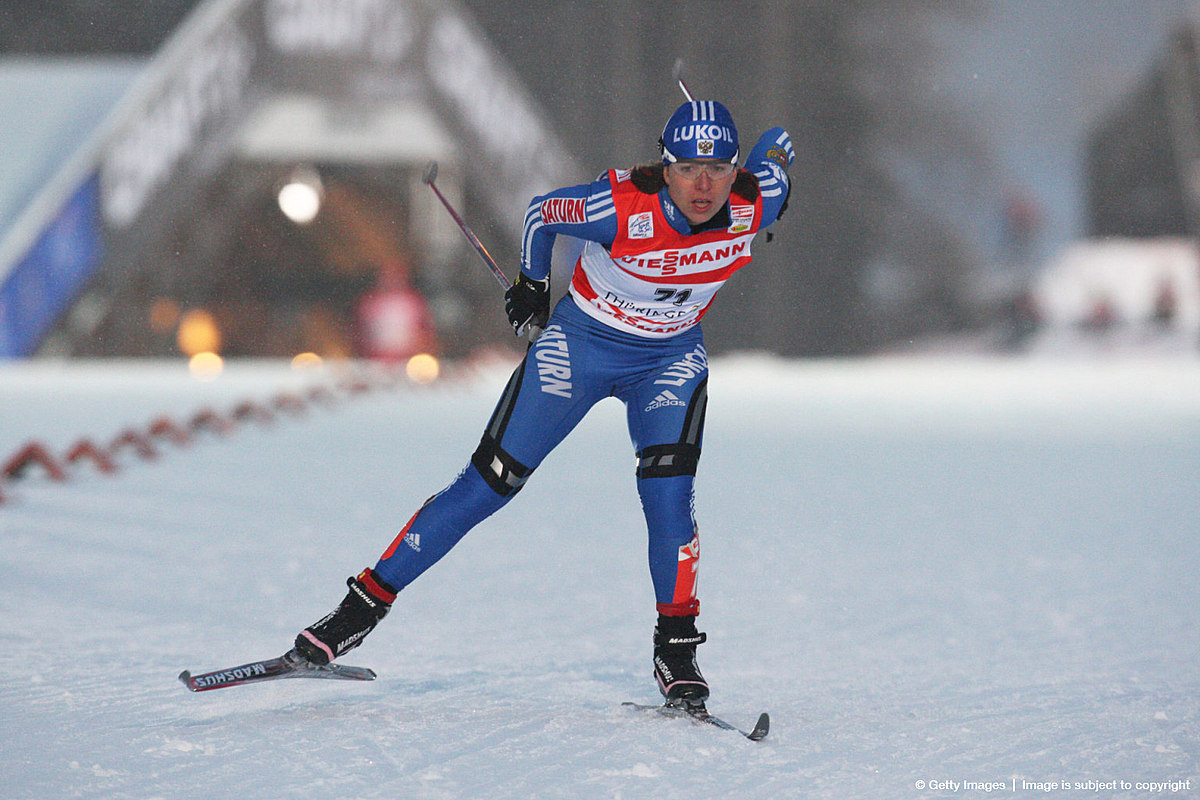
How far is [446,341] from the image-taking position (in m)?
20.4

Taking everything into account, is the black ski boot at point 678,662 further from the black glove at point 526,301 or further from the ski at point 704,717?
the black glove at point 526,301

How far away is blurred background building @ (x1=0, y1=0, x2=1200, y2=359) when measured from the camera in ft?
60.0

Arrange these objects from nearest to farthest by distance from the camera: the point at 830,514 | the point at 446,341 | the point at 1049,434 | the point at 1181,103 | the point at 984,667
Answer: the point at 984,667, the point at 830,514, the point at 1049,434, the point at 446,341, the point at 1181,103

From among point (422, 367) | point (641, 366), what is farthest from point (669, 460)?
point (422, 367)

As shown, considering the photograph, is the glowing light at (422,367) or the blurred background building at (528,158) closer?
the glowing light at (422,367)

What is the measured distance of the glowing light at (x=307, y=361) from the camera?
20.0m

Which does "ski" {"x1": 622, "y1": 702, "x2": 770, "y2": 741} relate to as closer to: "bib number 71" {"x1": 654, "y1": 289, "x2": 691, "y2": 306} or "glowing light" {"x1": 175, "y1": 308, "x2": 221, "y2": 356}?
"bib number 71" {"x1": 654, "y1": 289, "x2": 691, "y2": 306}

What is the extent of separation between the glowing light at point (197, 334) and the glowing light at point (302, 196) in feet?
6.66

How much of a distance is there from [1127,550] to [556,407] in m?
3.28

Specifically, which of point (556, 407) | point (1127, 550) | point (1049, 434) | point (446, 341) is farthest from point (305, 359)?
point (556, 407)

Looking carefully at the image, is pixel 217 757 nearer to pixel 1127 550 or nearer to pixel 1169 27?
pixel 1127 550

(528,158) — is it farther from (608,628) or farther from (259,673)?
(259,673)

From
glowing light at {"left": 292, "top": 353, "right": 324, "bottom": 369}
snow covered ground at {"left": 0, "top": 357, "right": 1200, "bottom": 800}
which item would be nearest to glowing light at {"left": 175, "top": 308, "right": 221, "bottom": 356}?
glowing light at {"left": 292, "top": 353, "right": 324, "bottom": 369}

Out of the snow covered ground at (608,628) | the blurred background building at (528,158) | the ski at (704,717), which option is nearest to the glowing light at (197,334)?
the blurred background building at (528,158)
